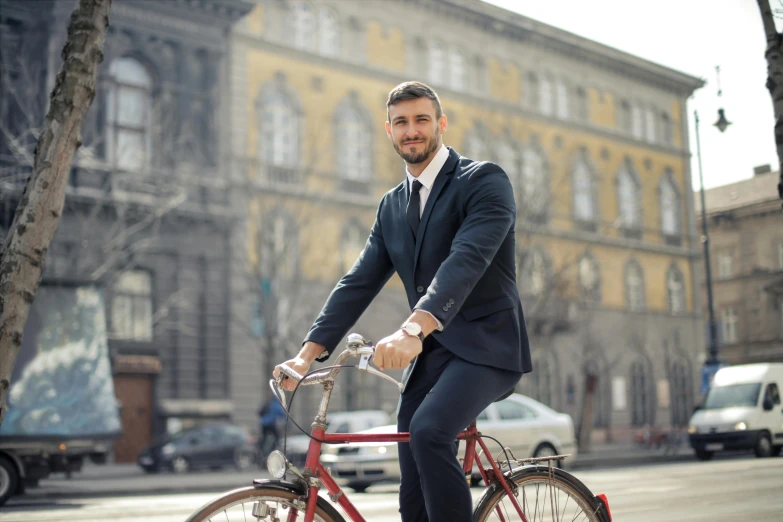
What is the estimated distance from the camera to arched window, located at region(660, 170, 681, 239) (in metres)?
51.3

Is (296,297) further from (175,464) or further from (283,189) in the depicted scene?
(175,464)

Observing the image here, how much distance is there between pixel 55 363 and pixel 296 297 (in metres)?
16.3

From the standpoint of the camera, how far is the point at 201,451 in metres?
25.5

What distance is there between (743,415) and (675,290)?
96.6 ft

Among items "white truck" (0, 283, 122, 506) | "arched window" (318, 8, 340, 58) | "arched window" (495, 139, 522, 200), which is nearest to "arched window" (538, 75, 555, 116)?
"arched window" (495, 139, 522, 200)

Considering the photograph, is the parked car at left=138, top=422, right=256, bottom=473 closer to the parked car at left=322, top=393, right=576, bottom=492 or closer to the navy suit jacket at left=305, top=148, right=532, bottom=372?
the parked car at left=322, top=393, right=576, bottom=492

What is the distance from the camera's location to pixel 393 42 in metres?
39.2

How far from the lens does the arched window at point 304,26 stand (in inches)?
1416

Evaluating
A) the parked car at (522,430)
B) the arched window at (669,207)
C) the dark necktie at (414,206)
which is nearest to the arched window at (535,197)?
the parked car at (522,430)

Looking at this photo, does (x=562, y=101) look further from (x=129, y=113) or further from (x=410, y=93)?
(x=410, y=93)

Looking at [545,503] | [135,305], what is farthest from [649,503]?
[135,305]

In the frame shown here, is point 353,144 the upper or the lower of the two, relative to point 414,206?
upper

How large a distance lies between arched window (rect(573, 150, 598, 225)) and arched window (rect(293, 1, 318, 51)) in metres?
14.6

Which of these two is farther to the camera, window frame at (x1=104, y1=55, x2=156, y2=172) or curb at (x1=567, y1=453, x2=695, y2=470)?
window frame at (x1=104, y1=55, x2=156, y2=172)
